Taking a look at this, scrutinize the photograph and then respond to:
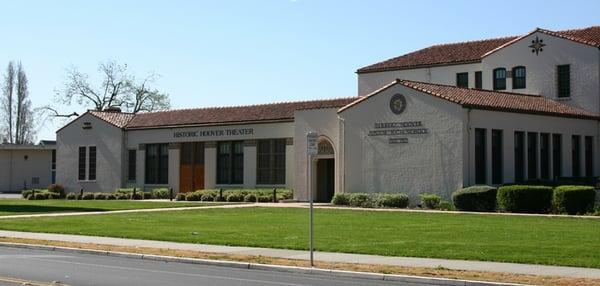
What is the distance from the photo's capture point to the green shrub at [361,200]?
3894 centimetres

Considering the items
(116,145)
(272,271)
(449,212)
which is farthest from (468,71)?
(272,271)

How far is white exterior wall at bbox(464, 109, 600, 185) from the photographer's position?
37531 millimetres

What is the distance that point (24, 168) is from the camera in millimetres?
77562

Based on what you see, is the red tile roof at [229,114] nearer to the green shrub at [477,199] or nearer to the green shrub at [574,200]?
the green shrub at [477,199]

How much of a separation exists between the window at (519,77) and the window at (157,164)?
21922mm

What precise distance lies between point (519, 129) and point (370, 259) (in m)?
24.0

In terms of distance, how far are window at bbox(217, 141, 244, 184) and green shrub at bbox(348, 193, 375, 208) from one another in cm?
1146

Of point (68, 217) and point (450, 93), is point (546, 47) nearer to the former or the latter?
point (450, 93)

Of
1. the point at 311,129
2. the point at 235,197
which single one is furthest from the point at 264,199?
the point at 311,129

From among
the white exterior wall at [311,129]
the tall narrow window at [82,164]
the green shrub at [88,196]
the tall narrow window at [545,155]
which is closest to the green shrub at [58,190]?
the tall narrow window at [82,164]

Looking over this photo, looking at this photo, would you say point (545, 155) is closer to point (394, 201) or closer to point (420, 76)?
point (394, 201)

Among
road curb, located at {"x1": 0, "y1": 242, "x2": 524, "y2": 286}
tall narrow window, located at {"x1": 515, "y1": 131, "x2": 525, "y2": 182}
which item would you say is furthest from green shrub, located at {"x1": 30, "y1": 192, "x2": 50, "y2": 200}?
road curb, located at {"x1": 0, "y1": 242, "x2": 524, "y2": 286}

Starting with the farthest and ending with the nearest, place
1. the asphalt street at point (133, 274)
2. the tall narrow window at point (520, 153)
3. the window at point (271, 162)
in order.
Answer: the window at point (271, 162), the tall narrow window at point (520, 153), the asphalt street at point (133, 274)

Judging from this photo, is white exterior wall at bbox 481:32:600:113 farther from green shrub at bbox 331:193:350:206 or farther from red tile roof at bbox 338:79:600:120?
green shrub at bbox 331:193:350:206
